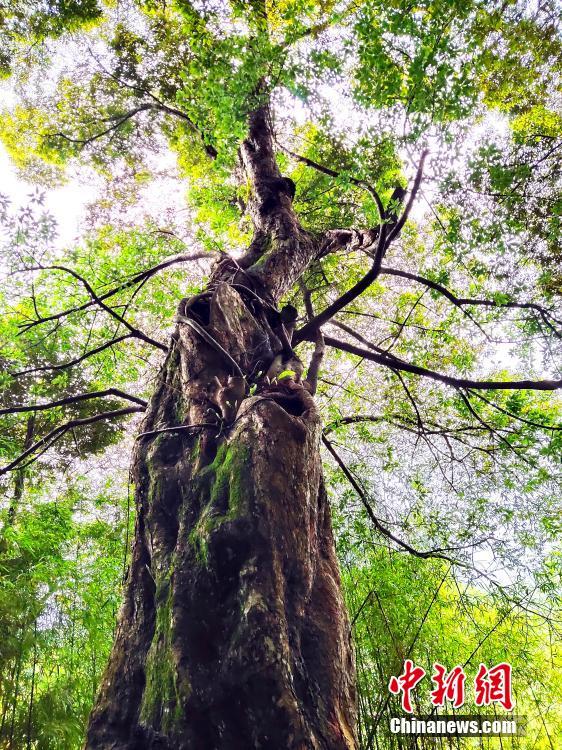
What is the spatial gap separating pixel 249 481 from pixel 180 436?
2.06 feet

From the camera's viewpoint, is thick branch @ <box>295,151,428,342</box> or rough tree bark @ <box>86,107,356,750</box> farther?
thick branch @ <box>295,151,428,342</box>

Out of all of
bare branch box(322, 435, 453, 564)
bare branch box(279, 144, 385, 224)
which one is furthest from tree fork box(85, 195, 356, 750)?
bare branch box(322, 435, 453, 564)

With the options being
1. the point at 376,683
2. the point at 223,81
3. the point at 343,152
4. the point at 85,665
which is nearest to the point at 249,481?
the point at 376,683

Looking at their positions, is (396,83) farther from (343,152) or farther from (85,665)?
(85,665)

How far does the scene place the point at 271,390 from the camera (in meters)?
2.18

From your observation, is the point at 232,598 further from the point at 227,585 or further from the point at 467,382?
the point at 467,382

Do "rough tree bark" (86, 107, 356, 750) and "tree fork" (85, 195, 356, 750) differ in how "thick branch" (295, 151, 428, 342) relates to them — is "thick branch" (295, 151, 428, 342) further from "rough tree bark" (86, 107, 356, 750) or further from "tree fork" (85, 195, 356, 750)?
"tree fork" (85, 195, 356, 750)

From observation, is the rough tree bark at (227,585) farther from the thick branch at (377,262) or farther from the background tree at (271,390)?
the thick branch at (377,262)

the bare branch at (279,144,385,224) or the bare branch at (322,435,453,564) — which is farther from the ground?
the bare branch at (279,144,385,224)

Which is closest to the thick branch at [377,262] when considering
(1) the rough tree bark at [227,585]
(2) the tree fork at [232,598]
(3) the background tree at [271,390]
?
(3) the background tree at [271,390]

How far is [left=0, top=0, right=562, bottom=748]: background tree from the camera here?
1537 millimetres

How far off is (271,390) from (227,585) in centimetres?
95

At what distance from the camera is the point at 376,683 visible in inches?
127

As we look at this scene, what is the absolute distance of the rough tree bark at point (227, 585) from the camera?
1.30 meters
